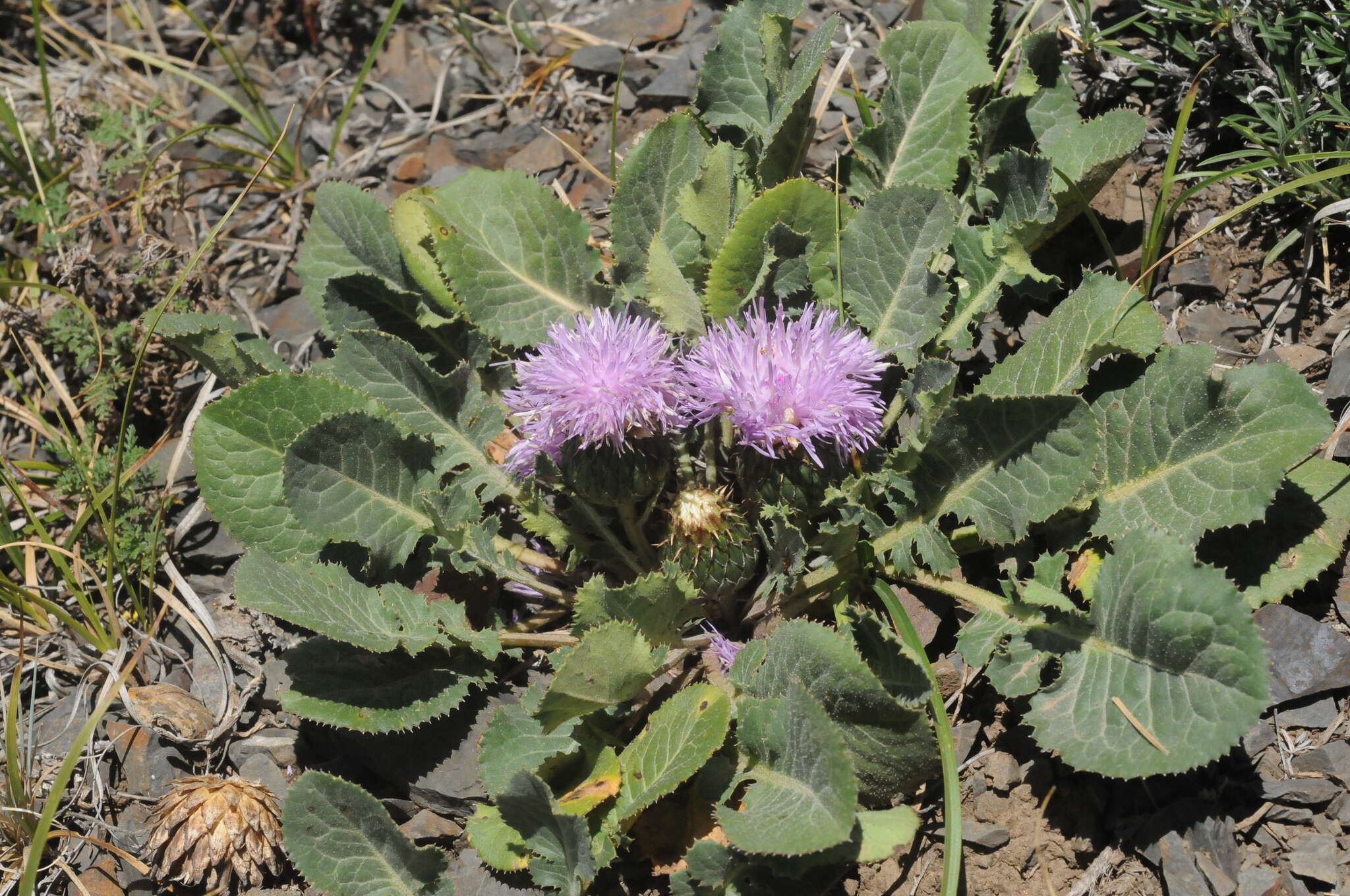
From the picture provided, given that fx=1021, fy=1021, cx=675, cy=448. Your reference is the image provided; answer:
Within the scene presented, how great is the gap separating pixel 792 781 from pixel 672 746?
0.32 meters

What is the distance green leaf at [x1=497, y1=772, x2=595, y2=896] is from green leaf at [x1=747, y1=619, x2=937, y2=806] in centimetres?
62

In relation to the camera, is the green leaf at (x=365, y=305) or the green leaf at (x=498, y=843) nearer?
the green leaf at (x=498, y=843)

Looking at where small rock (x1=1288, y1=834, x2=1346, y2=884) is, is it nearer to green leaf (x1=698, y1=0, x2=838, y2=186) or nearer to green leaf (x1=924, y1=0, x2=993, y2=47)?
green leaf (x1=698, y1=0, x2=838, y2=186)

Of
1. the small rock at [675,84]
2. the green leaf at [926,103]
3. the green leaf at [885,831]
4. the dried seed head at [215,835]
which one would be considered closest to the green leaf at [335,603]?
the dried seed head at [215,835]

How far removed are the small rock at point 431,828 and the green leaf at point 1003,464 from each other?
5.06 feet

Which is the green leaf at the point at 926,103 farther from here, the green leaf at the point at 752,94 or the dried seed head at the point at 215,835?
the dried seed head at the point at 215,835

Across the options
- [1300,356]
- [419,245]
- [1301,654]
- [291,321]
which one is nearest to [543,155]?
[419,245]

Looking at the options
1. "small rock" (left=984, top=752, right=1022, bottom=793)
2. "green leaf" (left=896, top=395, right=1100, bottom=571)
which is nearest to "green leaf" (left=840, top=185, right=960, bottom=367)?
"green leaf" (left=896, top=395, right=1100, bottom=571)

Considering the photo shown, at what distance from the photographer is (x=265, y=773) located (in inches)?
129

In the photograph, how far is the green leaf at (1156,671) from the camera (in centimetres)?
223

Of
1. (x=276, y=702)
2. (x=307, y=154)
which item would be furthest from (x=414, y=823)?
(x=307, y=154)

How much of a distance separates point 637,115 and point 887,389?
6.28 feet

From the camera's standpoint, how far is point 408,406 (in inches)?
130

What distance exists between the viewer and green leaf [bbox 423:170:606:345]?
3.38 meters
